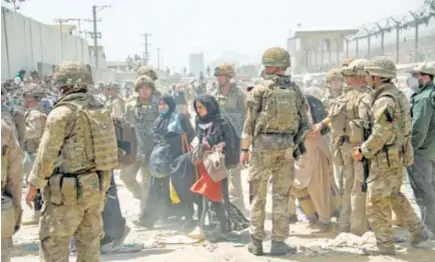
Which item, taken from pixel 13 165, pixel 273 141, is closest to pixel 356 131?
pixel 273 141

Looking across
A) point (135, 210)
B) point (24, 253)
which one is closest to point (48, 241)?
point (24, 253)

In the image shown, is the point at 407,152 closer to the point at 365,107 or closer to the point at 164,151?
the point at 365,107

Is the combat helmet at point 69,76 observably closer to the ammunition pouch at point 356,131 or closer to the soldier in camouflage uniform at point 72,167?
the soldier in camouflage uniform at point 72,167

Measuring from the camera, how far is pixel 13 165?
395 cm

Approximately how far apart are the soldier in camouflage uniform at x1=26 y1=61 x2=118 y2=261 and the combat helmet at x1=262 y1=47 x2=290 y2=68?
1.91m

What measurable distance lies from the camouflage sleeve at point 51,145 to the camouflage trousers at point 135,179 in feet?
11.1

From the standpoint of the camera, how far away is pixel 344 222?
6.50 metres

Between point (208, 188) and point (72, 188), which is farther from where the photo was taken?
point (208, 188)

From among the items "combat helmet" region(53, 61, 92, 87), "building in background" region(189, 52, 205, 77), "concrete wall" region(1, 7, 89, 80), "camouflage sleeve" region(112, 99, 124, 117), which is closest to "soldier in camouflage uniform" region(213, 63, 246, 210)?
"combat helmet" region(53, 61, 92, 87)

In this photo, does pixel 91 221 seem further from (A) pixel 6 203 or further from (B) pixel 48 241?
(A) pixel 6 203

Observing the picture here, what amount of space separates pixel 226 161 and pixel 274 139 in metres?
0.75

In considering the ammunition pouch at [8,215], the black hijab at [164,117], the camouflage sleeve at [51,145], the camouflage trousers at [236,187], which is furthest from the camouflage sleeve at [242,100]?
the ammunition pouch at [8,215]

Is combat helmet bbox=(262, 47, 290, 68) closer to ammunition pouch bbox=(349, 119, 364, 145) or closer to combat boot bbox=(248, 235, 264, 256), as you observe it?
ammunition pouch bbox=(349, 119, 364, 145)

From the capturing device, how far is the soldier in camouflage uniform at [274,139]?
574 cm
